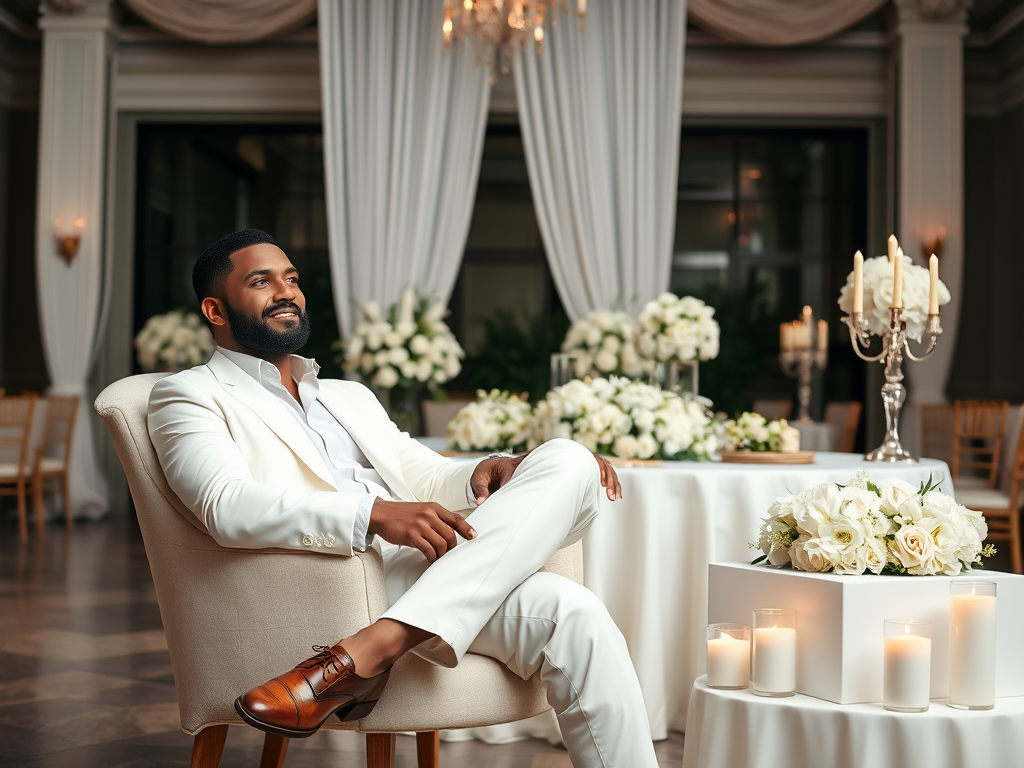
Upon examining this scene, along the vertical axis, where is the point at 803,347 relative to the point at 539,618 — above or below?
above

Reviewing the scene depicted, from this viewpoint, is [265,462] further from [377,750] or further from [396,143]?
[396,143]

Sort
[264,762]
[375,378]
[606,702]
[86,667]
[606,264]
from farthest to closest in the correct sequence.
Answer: [606,264] < [375,378] < [86,667] < [264,762] < [606,702]

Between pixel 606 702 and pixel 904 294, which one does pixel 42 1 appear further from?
pixel 606 702

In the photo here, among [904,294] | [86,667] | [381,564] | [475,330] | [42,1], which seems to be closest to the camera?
[381,564]

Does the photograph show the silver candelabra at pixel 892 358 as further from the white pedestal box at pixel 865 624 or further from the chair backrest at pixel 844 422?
the chair backrest at pixel 844 422

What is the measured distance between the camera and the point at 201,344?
26.5 ft

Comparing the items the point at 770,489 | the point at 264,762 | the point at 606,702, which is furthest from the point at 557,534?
the point at 770,489

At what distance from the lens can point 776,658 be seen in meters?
1.78

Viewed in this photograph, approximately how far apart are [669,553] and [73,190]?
6.62 m

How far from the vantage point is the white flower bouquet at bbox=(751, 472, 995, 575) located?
5.96ft

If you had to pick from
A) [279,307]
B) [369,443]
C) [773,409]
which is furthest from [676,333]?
[773,409]

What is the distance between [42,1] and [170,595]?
742cm

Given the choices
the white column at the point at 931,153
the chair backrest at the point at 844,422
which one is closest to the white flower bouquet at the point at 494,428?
the chair backrest at the point at 844,422

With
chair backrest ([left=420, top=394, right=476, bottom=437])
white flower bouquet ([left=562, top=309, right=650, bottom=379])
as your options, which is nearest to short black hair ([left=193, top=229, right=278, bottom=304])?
white flower bouquet ([left=562, top=309, right=650, bottom=379])
